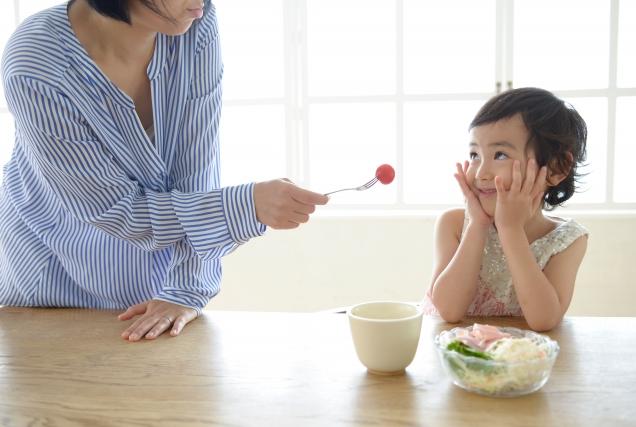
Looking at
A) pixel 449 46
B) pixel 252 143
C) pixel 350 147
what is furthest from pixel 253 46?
pixel 449 46

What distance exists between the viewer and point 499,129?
1.32 m

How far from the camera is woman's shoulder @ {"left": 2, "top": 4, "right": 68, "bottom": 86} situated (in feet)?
3.59

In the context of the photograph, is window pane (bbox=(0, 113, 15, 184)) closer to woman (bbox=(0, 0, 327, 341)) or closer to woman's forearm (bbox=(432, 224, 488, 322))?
woman (bbox=(0, 0, 327, 341))

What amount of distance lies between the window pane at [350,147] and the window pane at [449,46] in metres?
0.25

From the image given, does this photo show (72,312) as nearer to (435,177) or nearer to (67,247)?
(67,247)

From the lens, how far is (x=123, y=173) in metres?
1.18

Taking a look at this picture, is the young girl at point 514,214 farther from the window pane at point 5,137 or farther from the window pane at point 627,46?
the window pane at point 5,137

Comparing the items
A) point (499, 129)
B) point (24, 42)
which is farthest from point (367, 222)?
point (24, 42)

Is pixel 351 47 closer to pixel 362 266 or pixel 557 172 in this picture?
pixel 362 266

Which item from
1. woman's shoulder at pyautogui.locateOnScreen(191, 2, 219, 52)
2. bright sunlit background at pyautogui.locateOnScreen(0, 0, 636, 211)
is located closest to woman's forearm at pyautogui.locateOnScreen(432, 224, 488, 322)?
woman's shoulder at pyautogui.locateOnScreen(191, 2, 219, 52)

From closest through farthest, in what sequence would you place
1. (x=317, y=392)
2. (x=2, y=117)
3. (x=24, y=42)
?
(x=317, y=392), (x=24, y=42), (x=2, y=117)

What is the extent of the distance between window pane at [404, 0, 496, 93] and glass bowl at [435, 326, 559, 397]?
8.40 ft

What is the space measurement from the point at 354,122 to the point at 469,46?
700 millimetres

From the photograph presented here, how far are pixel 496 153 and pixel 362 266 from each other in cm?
190
